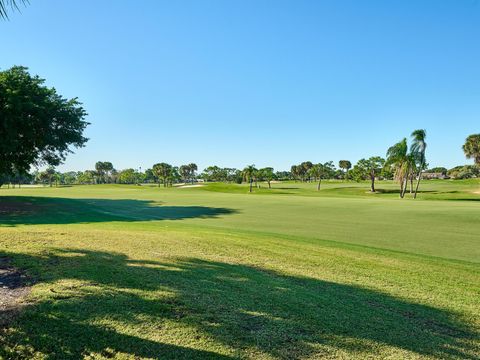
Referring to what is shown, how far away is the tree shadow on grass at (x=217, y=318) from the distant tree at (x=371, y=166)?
73.2m

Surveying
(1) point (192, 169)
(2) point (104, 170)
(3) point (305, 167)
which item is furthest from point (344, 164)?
(2) point (104, 170)

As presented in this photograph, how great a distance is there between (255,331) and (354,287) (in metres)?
2.90

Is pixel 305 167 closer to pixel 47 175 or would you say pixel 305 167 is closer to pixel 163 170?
pixel 163 170

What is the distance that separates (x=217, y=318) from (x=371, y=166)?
77.6 metres

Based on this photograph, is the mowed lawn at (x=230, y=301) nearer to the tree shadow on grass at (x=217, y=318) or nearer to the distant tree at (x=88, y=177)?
the tree shadow on grass at (x=217, y=318)

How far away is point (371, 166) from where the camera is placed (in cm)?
7500

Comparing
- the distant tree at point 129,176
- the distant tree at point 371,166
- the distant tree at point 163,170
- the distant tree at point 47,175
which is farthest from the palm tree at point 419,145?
the distant tree at point 47,175

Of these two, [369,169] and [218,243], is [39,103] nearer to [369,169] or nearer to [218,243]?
[218,243]

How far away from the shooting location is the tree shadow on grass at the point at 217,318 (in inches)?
138

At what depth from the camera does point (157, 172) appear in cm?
12862

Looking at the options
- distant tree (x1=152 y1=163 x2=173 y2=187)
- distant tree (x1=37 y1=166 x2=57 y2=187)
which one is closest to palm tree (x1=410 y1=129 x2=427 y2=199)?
distant tree (x1=152 y1=163 x2=173 y2=187)

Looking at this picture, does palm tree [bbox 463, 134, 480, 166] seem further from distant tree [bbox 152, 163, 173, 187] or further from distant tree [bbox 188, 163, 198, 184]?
distant tree [bbox 188, 163, 198, 184]

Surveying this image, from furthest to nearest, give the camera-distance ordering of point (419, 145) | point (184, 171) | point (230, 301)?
point (184, 171) → point (419, 145) → point (230, 301)

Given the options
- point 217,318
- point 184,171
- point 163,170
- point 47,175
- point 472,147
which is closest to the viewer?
point 217,318
